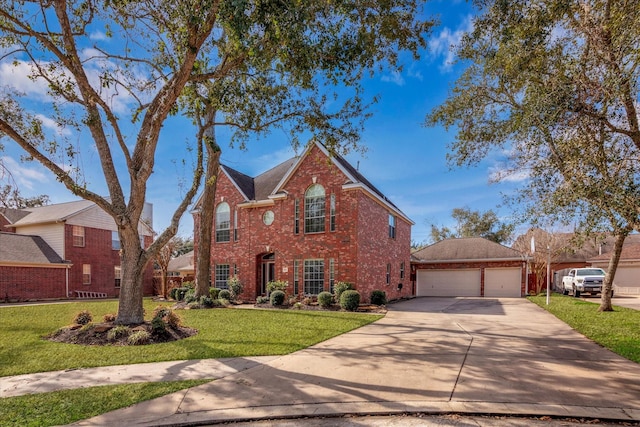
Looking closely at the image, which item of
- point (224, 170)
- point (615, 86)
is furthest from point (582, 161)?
point (224, 170)

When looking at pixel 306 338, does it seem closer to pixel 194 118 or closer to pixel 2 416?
pixel 2 416

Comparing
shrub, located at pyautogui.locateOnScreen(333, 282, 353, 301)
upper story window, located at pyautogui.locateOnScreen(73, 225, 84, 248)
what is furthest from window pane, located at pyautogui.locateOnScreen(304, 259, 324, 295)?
upper story window, located at pyautogui.locateOnScreen(73, 225, 84, 248)

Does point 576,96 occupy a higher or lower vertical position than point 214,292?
higher

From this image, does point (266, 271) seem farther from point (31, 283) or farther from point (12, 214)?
point (12, 214)

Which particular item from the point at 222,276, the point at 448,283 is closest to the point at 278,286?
the point at 222,276

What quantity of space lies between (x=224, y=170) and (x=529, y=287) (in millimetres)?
25439

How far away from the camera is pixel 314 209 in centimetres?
1811

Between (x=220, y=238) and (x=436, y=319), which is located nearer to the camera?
(x=436, y=319)

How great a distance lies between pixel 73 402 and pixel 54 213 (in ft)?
85.0

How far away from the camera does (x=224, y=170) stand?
2203cm

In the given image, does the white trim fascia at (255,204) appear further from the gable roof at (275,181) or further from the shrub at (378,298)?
the shrub at (378,298)

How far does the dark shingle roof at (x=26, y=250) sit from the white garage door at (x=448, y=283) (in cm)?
2545

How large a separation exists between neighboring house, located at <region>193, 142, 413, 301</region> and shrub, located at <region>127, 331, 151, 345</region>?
9798mm

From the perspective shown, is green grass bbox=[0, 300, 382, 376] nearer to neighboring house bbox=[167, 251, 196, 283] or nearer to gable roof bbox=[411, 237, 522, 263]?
gable roof bbox=[411, 237, 522, 263]
